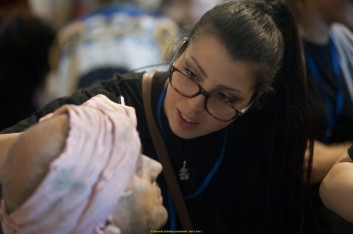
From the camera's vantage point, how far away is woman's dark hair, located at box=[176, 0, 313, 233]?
1.37 metres

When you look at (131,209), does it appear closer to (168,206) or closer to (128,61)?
(168,206)

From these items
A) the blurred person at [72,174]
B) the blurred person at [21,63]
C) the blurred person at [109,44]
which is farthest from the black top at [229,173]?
the blurred person at [21,63]

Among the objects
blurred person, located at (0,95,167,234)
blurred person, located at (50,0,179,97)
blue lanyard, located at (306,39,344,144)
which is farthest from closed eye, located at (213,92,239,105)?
blurred person, located at (50,0,179,97)

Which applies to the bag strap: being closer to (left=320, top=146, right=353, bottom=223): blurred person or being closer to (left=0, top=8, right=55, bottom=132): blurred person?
(left=320, top=146, right=353, bottom=223): blurred person

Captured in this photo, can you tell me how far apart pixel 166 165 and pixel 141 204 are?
1.12ft

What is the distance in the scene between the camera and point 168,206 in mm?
1358

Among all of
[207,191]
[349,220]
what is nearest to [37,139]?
[207,191]

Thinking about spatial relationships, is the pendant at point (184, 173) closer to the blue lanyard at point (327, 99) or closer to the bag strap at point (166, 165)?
the bag strap at point (166, 165)

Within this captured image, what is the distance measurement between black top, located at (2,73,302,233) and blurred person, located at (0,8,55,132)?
1258 millimetres

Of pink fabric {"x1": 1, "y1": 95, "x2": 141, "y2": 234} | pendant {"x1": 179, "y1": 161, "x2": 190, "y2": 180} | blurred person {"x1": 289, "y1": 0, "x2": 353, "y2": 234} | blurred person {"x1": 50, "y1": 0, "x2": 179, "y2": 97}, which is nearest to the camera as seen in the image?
pink fabric {"x1": 1, "y1": 95, "x2": 141, "y2": 234}

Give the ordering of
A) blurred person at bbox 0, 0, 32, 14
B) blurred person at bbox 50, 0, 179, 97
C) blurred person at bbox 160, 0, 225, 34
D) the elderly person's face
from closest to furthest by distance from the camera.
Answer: the elderly person's face < blurred person at bbox 50, 0, 179, 97 < blurred person at bbox 0, 0, 32, 14 < blurred person at bbox 160, 0, 225, 34

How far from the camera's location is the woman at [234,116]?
4.26 feet

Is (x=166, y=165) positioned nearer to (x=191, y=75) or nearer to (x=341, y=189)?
(x=191, y=75)

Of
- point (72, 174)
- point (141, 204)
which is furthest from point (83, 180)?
point (141, 204)
